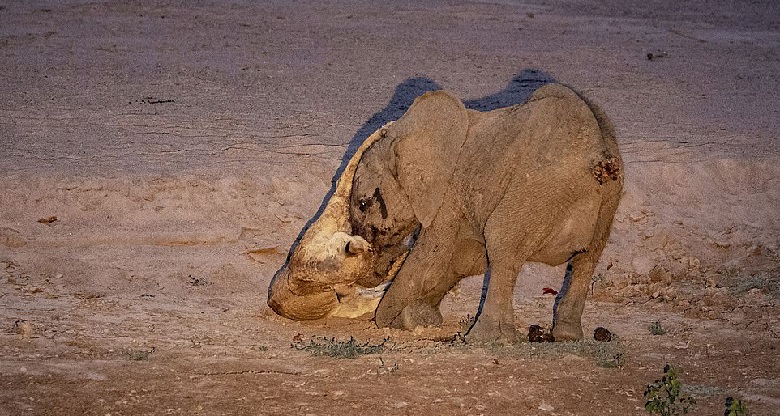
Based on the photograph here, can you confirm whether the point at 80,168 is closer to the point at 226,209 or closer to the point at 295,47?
the point at 226,209

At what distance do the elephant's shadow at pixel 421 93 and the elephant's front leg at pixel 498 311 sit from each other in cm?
331

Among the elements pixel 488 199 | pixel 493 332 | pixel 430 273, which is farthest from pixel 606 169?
pixel 430 273

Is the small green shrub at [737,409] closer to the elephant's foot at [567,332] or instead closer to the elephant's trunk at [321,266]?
the elephant's foot at [567,332]

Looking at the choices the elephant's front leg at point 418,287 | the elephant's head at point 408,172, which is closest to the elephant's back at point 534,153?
the elephant's head at point 408,172

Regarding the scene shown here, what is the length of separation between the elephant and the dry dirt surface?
296mm

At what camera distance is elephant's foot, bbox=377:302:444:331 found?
728cm

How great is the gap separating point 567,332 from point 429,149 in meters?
1.34

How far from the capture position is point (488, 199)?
6.72m

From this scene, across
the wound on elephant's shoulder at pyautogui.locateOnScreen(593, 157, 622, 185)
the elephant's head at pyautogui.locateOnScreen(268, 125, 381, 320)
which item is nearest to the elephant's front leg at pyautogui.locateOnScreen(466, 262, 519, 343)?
the wound on elephant's shoulder at pyautogui.locateOnScreen(593, 157, 622, 185)

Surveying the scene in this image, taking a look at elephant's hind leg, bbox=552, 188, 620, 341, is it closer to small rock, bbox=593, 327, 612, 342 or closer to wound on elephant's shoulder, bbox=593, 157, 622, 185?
small rock, bbox=593, 327, 612, 342

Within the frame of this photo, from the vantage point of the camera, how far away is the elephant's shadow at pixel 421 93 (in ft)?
36.0

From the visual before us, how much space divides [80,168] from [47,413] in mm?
4158

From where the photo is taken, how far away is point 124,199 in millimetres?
8984

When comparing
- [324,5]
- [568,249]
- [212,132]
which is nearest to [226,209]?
[212,132]
